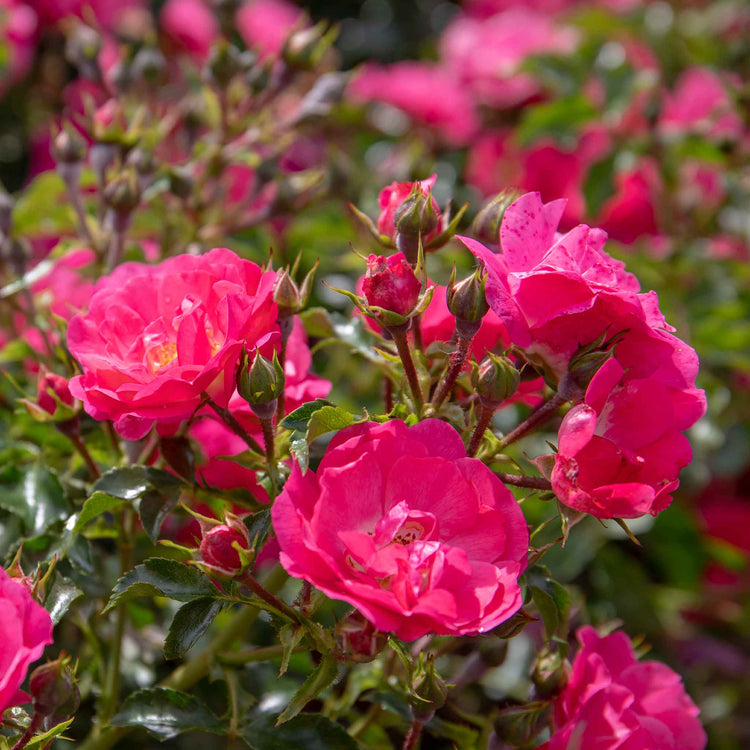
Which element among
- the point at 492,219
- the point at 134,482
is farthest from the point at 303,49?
the point at 134,482

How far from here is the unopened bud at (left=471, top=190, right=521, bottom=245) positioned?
105 centimetres

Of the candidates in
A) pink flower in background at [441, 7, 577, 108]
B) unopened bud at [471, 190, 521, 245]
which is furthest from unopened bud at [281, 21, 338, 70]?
pink flower in background at [441, 7, 577, 108]

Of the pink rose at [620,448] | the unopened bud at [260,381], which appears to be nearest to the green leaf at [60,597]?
the unopened bud at [260,381]

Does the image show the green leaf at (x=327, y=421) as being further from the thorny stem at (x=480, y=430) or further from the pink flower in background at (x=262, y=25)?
the pink flower in background at (x=262, y=25)

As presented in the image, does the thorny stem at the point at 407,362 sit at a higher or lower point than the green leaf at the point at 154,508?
higher

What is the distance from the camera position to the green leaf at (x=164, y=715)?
977 mm

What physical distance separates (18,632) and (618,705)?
0.61 meters

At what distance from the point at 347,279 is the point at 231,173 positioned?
37 centimetres

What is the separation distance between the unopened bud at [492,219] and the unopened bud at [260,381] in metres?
0.33

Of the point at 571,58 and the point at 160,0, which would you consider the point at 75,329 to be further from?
the point at 160,0

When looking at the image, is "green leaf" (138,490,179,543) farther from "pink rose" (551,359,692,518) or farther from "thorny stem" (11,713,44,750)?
"pink rose" (551,359,692,518)

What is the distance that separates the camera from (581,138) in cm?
238

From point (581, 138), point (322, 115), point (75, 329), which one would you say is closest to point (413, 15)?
point (581, 138)

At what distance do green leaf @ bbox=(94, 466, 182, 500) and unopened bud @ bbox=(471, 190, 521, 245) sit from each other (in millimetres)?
444
